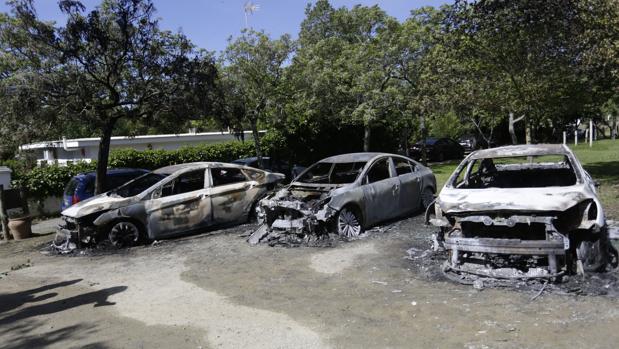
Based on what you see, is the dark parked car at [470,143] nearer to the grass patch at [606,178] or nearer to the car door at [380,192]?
the grass patch at [606,178]

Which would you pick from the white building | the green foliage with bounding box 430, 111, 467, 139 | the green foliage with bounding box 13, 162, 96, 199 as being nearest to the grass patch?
the green foliage with bounding box 13, 162, 96, 199

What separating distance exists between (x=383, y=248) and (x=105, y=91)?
802 centimetres

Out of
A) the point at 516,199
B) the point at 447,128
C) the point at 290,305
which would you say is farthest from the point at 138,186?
the point at 447,128

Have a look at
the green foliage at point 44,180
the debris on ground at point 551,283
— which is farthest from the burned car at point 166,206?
the green foliage at point 44,180

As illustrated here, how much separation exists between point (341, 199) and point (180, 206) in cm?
323

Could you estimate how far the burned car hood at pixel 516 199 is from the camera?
221 inches

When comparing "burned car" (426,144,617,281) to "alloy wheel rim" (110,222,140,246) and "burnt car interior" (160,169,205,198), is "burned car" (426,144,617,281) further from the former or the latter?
"alloy wheel rim" (110,222,140,246)

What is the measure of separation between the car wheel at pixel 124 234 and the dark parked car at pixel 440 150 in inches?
777

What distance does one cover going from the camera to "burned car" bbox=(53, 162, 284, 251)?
29.8 ft

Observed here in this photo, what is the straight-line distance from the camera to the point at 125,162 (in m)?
18.2

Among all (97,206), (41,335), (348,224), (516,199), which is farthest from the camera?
(97,206)

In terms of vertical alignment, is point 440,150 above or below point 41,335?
above

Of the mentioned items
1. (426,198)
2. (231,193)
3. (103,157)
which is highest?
(103,157)

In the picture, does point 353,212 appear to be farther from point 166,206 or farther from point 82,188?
point 82,188
